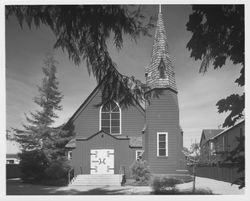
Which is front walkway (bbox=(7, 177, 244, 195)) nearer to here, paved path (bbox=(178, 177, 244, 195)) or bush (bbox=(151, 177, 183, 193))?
paved path (bbox=(178, 177, 244, 195))

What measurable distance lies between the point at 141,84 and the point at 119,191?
3.21 metres

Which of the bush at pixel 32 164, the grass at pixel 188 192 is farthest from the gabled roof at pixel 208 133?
the bush at pixel 32 164

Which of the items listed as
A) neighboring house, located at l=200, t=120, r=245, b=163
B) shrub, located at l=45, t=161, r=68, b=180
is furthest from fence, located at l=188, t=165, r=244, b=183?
shrub, located at l=45, t=161, r=68, b=180

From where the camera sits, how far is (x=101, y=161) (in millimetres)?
9242

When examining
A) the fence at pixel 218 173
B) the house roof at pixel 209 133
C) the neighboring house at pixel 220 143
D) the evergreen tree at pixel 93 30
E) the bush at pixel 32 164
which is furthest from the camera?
the bush at pixel 32 164

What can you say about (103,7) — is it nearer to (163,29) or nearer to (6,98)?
(163,29)

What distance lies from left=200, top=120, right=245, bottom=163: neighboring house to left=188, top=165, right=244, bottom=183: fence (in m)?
0.29

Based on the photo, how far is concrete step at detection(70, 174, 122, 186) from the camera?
7786mm

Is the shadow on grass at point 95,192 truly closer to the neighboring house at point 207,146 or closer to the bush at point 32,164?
the bush at point 32,164

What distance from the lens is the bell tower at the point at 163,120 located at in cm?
661

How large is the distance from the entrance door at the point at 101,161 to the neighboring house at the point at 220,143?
3009 mm

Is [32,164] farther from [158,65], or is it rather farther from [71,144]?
[158,65]

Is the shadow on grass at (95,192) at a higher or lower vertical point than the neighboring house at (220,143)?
lower

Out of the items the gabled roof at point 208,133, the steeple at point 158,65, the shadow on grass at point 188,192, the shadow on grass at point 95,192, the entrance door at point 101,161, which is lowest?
the shadow on grass at point 95,192
